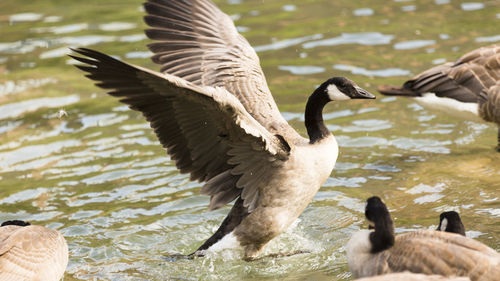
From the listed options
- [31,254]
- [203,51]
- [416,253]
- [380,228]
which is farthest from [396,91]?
[31,254]

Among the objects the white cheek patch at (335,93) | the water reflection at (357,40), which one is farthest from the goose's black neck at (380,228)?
the water reflection at (357,40)

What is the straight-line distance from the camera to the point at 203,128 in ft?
23.4

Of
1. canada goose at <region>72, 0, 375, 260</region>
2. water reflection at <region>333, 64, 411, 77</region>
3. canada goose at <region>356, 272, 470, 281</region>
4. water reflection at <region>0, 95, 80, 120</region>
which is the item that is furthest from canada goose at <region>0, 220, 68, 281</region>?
water reflection at <region>333, 64, 411, 77</region>

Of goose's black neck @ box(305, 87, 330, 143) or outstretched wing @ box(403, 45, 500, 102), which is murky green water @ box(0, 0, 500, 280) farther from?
goose's black neck @ box(305, 87, 330, 143)

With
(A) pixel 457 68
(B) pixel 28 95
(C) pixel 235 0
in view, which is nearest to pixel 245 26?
(C) pixel 235 0

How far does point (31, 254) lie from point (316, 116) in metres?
3.00

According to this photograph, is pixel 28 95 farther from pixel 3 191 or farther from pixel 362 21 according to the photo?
pixel 362 21

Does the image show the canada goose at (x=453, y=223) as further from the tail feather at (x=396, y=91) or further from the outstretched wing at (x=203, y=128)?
the tail feather at (x=396, y=91)

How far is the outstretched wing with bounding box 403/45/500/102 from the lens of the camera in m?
9.69

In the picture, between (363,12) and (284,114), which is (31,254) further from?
(363,12)

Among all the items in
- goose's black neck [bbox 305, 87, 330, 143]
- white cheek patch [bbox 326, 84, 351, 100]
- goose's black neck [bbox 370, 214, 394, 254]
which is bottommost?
goose's black neck [bbox 370, 214, 394, 254]

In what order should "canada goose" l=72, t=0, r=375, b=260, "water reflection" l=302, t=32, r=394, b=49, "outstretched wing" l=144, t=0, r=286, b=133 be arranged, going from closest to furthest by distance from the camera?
1. "canada goose" l=72, t=0, r=375, b=260
2. "outstretched wing" l=144, t=0, r=286, b=133
3. "water reflection" l=302, t=32, r=394, b=49

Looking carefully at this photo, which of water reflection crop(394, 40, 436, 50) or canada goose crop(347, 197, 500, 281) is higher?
canada goose crop(347, 197, 500, 281)

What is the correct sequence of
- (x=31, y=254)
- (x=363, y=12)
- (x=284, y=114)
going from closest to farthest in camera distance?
(x=31, y=254) → (x=284, y=114) → (x=363, y=12)
